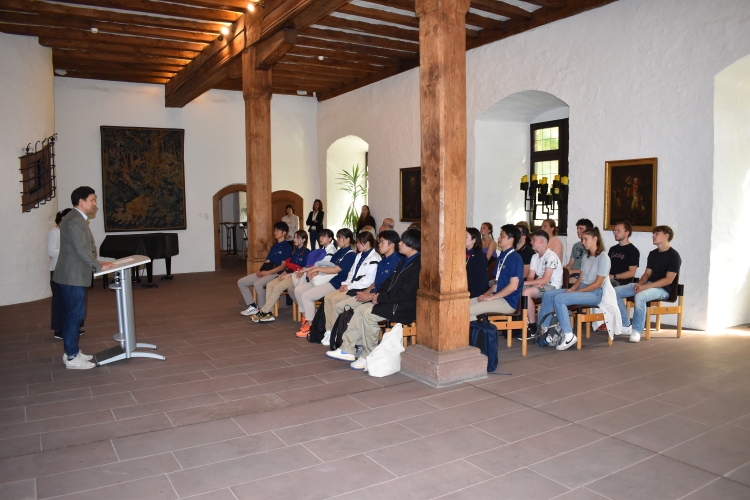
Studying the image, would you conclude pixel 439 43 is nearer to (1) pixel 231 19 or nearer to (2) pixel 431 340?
(2) pixel 431 340

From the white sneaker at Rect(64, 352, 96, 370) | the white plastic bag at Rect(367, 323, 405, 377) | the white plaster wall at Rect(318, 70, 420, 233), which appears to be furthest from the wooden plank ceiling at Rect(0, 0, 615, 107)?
the white sneaker at Rect(64, 352, 96, 370)

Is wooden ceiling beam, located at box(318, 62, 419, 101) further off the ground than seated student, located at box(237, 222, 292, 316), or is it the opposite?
wooden ceiling beam, located at box(318, 62, 419, 101)

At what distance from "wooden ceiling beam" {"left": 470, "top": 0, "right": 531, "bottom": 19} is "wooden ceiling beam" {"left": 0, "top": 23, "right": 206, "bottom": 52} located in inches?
191

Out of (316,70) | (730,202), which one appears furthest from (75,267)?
(316,70)

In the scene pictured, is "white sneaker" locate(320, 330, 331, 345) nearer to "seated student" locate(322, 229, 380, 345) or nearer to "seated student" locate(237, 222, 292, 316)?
"seated student" locate(322, 229, 380, 345)

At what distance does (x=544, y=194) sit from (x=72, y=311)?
23.4 feet

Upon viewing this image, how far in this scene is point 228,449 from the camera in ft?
12.0

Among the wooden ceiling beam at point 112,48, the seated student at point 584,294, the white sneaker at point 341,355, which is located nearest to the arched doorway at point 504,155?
the seated student at point 584,294

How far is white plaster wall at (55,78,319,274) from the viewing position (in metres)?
Answer: 12.4

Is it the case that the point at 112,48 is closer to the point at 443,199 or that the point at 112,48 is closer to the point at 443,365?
the point at 443,199

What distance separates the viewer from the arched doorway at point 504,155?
9.91 meters

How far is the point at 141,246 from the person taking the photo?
1091 cm

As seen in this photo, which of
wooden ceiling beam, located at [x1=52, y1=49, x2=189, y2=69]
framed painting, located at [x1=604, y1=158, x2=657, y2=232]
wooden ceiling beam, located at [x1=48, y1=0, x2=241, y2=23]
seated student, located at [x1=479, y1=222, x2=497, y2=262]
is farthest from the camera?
wooden ceiling beam, located at [x1=52, y1=49, x2=189, y2=69]

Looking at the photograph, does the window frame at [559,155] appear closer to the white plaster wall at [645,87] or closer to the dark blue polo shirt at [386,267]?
the white plaster wall at [645,87]
